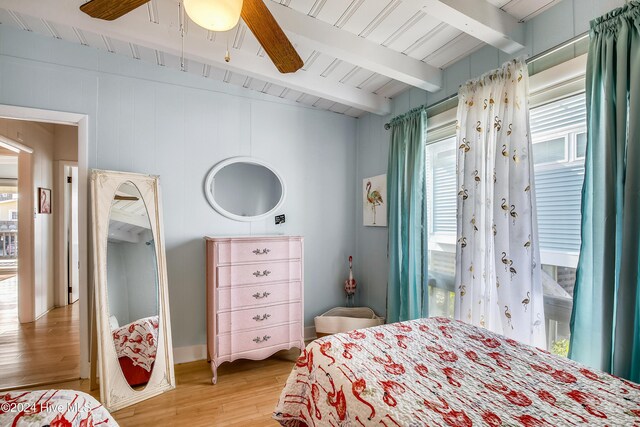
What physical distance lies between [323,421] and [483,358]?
0.77 m

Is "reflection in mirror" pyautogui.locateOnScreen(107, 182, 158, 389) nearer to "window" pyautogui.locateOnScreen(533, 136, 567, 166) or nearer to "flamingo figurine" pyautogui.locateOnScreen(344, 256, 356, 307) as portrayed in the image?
"flamingo figurine" pyautogui.locateOnScreen(344, 256, 356, 307)

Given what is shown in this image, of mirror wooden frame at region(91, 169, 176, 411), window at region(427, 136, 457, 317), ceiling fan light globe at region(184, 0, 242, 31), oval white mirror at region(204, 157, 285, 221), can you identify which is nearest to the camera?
ceiling fan light globe at region(184, 0, 242, 31)

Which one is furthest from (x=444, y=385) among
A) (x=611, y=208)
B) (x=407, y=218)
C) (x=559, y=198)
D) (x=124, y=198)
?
(x=124, y=198)

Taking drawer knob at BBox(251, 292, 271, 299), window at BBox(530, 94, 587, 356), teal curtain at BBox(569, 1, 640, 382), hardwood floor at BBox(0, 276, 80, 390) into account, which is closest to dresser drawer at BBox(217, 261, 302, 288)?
drawer knob at BBox(251, 292, 271, 299)

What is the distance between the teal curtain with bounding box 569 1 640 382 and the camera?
137cm

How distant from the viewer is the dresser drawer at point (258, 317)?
2493mm

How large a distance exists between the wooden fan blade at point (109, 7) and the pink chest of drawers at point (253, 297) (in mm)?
1532

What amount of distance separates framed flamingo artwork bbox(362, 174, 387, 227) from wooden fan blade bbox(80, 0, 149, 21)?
7.90 feet

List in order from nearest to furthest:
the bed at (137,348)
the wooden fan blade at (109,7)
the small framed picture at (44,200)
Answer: the wooden fan blade at (109,7) → the bed at (137,348) → the small framed picture at (44,200)

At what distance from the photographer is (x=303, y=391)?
1.53 metres

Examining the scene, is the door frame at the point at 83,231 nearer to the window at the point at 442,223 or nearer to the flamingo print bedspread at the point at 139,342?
the flamingo print bedspread at the point at 139,342

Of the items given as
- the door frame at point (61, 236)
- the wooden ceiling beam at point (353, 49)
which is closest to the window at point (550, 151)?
the wooden ceiling beam at point (353, 49)

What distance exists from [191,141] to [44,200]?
2.58 metres

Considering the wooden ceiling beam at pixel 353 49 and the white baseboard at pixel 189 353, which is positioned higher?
the wooden ceiling beam at pixel 353 49
